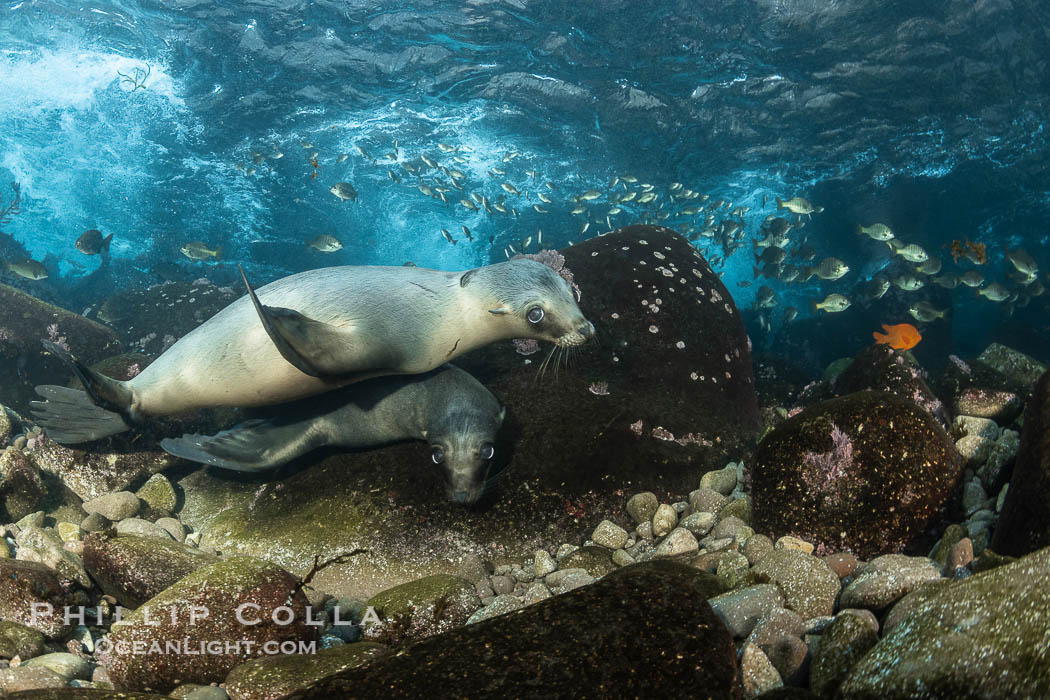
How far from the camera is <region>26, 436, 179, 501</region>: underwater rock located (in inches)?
196

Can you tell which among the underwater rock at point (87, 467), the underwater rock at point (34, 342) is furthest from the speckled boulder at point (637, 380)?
the underwater rock at point (34, 342)

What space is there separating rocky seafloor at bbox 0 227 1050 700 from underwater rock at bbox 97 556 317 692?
1cm

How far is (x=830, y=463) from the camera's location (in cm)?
335

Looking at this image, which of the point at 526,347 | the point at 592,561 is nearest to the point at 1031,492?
the point at 592,561

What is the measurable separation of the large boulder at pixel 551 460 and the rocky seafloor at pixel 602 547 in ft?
0.07

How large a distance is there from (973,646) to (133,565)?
3882 mm

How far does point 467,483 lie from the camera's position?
4234 millimetres

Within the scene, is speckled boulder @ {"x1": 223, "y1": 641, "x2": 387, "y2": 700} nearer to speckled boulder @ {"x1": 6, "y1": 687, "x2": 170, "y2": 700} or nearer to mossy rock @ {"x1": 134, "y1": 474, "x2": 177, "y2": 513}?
speckled boulder @ {"x1": 6, "y1": 687, "x2": 170, "y2": 700}

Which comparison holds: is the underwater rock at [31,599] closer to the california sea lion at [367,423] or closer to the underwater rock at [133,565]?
the underwater rock at [133,565]

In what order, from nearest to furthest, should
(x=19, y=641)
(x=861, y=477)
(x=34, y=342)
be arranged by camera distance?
(x=19, y=641) < (x=861, y=477) < (x=34, y=342)

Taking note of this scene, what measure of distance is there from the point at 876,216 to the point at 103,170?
139ft

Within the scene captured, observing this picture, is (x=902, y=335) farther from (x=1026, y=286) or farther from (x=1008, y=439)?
(x=1026, y=286)

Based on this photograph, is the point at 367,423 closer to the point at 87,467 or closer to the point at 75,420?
the point at 75,420

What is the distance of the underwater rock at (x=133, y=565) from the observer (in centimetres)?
318
